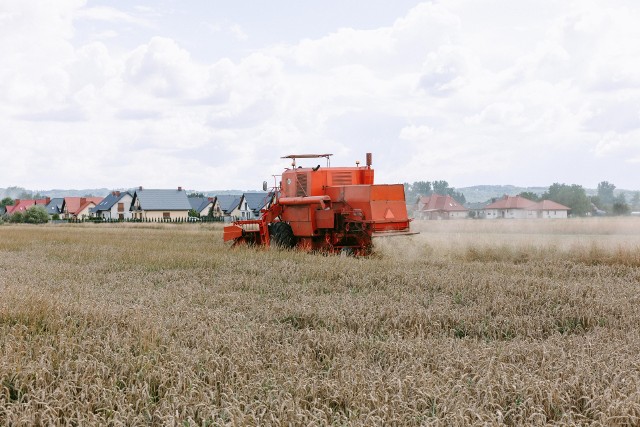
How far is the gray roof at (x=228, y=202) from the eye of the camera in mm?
95438

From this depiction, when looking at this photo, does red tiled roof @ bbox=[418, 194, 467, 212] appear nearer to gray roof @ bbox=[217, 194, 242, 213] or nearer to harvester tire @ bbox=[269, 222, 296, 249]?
gray roof @ bbox=[217, 194, 242, 213]

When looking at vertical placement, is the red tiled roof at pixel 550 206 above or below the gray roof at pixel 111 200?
below

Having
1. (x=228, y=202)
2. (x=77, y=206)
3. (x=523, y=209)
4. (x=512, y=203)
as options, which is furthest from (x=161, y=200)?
(x=512, y=203)

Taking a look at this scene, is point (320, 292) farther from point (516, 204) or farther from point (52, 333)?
point (516, 204)

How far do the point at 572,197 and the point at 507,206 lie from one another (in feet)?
123

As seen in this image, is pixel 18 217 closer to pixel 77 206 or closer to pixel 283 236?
pixel 77 206

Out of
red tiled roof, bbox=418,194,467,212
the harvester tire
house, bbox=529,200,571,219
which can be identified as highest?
red tiled roof, bbox=418,194,467,212

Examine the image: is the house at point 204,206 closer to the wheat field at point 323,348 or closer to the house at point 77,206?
the house at point 77,206

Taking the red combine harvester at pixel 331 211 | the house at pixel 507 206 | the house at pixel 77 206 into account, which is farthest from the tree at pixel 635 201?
the house at pixel 77 206

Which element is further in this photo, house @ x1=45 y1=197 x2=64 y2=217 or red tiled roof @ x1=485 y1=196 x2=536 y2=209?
house @ x1=45 y1=197 x2=64 y2=217

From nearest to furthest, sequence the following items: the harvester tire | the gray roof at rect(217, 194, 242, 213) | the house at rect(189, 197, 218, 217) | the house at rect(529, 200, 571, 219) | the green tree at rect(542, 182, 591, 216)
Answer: the harvester tire < the green tree at rect(542, 182, 591, 216) < the house at rect(529, 200, 571, 219) < the gray roof at rect(217, 194, 242, 213) < the house at rect(189, 197, 218, 217)

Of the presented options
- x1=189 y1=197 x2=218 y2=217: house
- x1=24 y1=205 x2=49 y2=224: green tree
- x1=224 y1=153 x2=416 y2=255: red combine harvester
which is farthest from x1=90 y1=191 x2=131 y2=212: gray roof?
x1=224 y1=153 x2=416 y2=255: red combine harvester

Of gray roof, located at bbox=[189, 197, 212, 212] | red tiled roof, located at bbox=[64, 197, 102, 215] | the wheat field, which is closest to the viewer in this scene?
the wheat field

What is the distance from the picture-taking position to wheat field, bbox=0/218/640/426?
428cm
